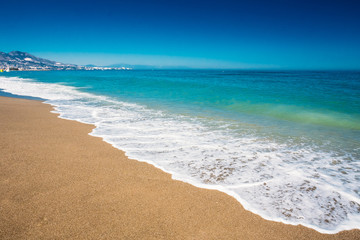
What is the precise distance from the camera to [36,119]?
336 inches

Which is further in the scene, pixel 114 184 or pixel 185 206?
pixel 114 184

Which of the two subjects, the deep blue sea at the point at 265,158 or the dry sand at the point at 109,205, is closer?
the dry sand at the point at 109,205

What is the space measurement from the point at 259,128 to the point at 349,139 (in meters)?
2.88

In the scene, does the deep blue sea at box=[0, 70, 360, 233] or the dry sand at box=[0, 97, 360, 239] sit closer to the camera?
the dry sand at box=[0, 97, 360, 239]

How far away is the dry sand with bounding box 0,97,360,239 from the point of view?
273cm

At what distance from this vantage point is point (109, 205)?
319 centimetres

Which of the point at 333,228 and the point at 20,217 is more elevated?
the point at 20,217

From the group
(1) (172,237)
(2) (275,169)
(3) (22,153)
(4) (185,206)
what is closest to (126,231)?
(1) (172,237)

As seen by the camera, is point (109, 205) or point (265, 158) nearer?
point (109, 205)

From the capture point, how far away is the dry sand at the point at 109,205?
2.73m

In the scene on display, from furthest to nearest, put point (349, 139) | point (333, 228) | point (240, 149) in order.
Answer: point (349, 139) → point (240, 149) → point (333, 228)

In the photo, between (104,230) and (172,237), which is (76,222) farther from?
(172,237)

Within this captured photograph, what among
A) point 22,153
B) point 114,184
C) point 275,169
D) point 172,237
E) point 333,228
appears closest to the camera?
point 172,237

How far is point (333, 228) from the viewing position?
2.96 m
